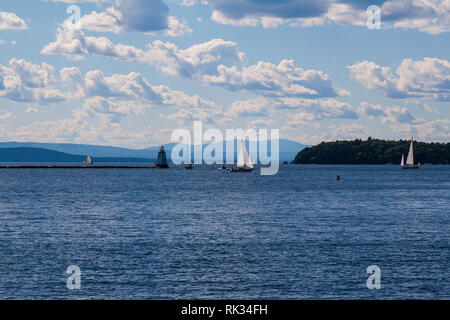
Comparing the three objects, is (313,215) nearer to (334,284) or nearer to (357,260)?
(357,260)

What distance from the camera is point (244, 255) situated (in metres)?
48.2

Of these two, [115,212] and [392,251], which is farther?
[115,212]

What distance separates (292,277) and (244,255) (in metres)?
9.56

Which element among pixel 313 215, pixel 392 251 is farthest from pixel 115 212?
pixel 392 251

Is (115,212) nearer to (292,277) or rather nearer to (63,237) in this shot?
(63,237)

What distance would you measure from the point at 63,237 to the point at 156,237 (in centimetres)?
952

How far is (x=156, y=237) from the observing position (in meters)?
59.3
